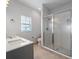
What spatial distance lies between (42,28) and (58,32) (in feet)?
3.90

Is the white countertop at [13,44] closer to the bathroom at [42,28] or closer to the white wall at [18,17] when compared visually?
the bathroom at [42,28]

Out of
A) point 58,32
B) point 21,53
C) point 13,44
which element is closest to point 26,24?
point 58,32

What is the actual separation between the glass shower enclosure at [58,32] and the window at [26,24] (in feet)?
5.38

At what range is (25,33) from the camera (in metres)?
6.32

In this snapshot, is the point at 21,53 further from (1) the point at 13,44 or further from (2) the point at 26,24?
(2) the point at 26,24

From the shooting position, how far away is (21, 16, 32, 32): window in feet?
20.5

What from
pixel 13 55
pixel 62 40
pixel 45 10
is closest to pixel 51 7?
pixel 45 10

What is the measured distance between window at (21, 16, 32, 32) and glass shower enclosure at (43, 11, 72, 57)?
5.38ft

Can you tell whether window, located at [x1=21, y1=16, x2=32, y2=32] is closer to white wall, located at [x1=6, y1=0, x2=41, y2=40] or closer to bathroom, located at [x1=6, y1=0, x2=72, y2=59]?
bathroom, located at [x1=6, y1=0, x2=72, y2=59]

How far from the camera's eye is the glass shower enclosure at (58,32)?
12.7ft

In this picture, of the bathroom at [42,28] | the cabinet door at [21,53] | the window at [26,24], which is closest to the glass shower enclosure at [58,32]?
the bathroom at [42,28]

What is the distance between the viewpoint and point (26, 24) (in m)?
Result: 6.49

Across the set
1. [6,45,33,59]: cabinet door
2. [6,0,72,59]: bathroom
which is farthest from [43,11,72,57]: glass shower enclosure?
[6,45,33,59]: cabinet door
